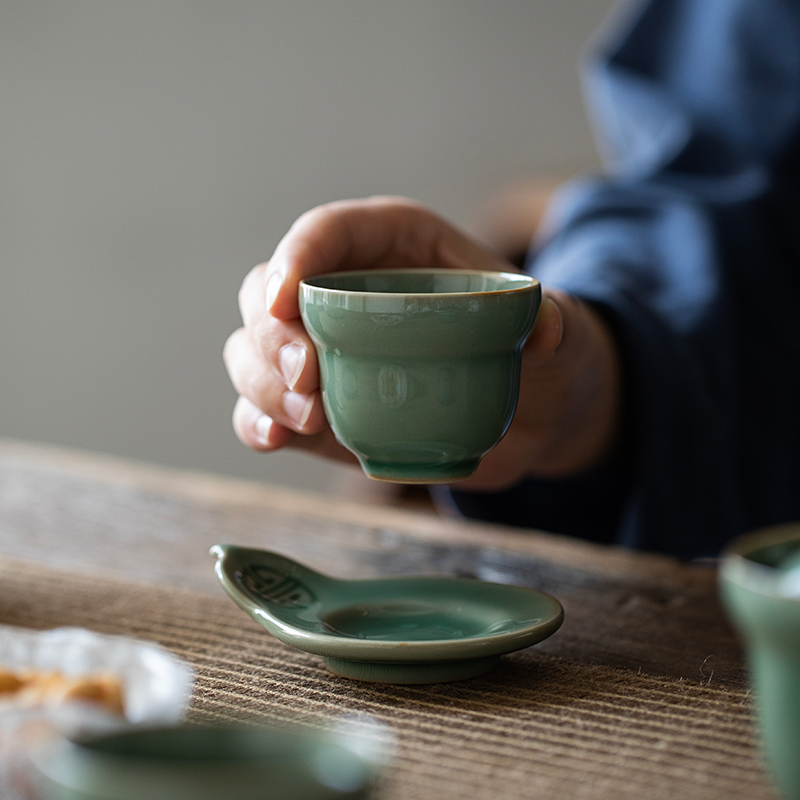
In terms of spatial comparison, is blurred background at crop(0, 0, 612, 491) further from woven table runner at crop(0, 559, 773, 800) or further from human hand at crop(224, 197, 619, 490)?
woven table runner at crop(0, 559, 773, 800)

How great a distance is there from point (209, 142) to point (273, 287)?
192cm

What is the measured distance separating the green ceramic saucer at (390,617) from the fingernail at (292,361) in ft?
0.29

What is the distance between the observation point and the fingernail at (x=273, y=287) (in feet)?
1.60

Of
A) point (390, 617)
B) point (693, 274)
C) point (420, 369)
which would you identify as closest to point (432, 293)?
point (420, 369)

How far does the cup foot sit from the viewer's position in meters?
0.44

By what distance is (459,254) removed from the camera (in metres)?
0.63

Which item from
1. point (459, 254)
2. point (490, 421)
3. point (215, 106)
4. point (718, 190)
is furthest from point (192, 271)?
point (490, 421)

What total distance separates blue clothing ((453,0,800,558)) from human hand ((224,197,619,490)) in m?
0.05

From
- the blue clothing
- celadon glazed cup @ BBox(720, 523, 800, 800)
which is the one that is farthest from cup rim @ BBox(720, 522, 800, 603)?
the blue clothing

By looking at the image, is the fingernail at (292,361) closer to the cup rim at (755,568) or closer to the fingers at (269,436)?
the fingers at (269,436)

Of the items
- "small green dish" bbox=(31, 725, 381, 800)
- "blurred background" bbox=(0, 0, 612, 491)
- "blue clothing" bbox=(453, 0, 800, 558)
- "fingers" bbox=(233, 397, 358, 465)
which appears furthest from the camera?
"blurred background" bbox=(0, 0, 612, 491)

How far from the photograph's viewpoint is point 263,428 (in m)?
0.58

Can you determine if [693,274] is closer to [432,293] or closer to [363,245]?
[363,245]

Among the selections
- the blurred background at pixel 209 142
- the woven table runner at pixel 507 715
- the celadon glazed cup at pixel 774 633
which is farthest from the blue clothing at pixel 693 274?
the blurred background at pixel 209 142
